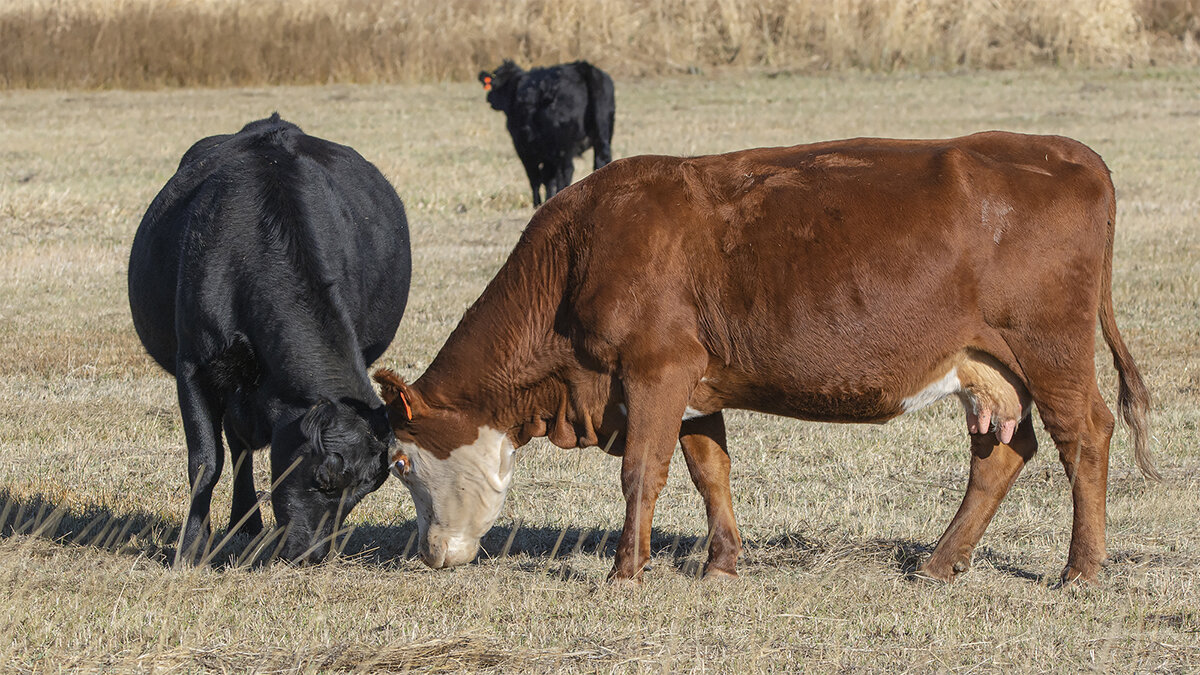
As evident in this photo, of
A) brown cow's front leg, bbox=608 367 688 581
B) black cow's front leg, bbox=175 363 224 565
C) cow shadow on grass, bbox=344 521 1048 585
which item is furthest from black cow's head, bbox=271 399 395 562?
brown cow's front leg, bbox=608 367 688 581

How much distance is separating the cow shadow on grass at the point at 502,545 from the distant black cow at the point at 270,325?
0.78ft

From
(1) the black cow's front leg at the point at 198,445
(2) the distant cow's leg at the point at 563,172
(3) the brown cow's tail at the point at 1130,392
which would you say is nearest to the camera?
(3) the brown cow's tail at the point at 1130,392

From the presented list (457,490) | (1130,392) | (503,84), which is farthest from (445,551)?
(503,84)

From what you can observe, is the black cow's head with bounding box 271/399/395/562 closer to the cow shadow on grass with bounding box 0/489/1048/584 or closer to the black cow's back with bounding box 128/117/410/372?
the cow shadow on grass with bounding box 0/489/1048/584

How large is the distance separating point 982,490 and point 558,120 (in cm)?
1215

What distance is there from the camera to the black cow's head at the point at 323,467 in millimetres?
5309

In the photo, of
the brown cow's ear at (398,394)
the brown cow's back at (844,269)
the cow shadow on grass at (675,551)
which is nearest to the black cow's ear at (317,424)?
the brown cow's ear at (398,394)

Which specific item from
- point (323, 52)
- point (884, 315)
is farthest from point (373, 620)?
point (323, 52)

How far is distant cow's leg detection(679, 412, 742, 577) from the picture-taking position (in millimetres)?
5594

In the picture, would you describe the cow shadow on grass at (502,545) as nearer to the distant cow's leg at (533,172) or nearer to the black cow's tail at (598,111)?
the distant cow's leg at (533,172)

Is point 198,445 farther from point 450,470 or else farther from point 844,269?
point 844,269

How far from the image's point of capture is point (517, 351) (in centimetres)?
530

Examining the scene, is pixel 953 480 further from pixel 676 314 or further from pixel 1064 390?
pixel 676 314

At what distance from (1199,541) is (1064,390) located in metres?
1.24
